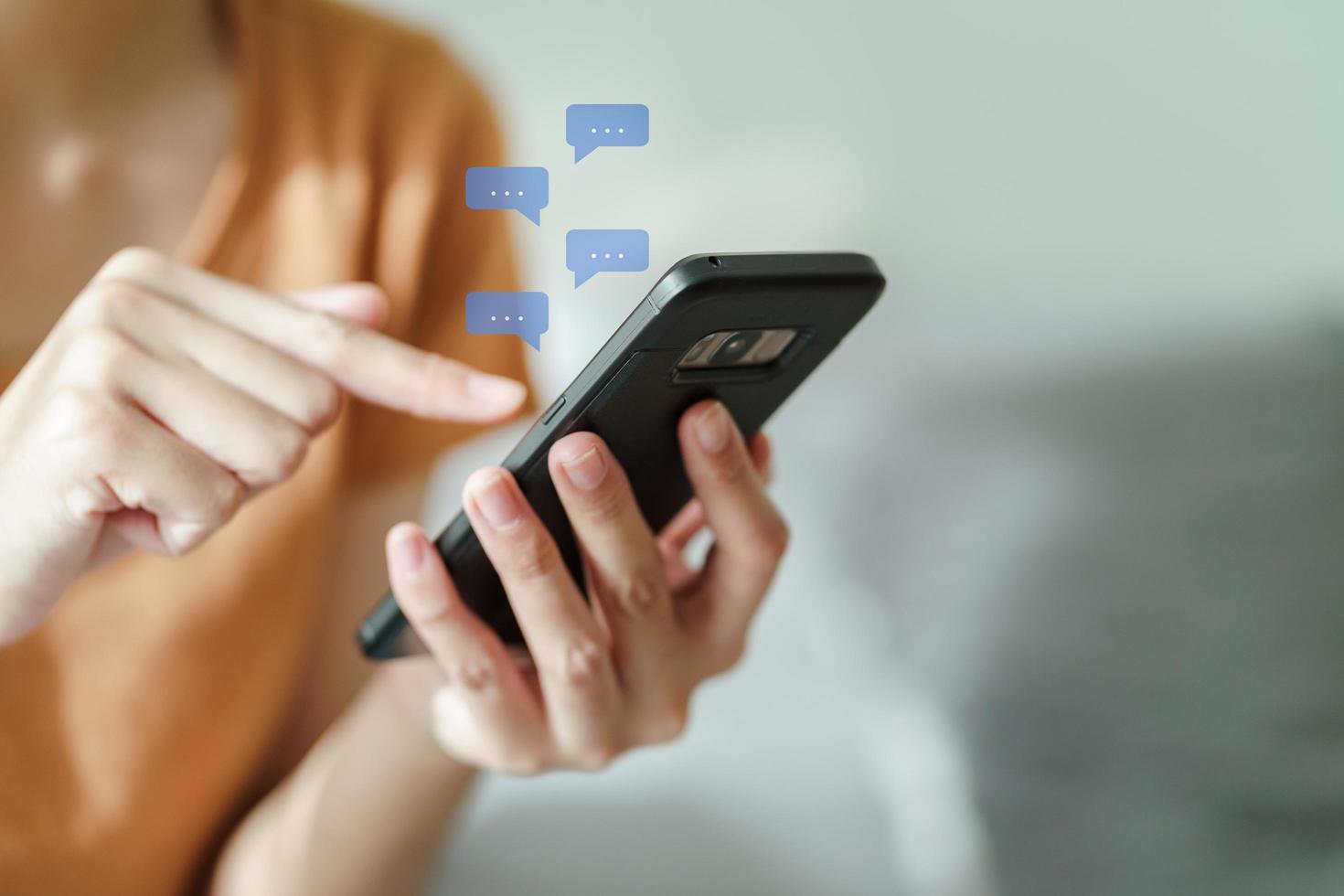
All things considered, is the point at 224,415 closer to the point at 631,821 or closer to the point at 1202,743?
the point at 631,821

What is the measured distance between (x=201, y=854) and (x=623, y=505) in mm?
406

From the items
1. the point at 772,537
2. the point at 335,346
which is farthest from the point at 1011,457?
the point at 335,346

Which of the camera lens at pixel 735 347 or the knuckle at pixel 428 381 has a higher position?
the camera lens at pixel 735 347

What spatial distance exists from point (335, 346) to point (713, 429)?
0.17 metres

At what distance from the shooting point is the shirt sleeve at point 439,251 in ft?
1.92

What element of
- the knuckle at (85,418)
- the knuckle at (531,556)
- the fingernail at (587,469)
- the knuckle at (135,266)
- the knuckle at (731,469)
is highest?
the knuckle at (135,266)

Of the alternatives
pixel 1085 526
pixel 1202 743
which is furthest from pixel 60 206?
pixel 1202 743

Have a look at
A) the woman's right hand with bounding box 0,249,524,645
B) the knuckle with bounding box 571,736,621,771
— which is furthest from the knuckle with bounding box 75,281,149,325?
the knuckle with bounding box 571,736,621,771

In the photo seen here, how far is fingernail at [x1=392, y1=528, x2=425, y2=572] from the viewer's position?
0.44 m

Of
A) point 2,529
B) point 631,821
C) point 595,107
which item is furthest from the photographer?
point 631,821

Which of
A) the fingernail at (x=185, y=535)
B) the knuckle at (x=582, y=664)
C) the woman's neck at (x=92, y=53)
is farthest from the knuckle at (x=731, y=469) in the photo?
the woman's neck at (x=92, y=53)

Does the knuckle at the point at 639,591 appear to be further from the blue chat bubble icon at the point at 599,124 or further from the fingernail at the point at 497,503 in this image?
the blue chat bubble icon at the point at 599,124

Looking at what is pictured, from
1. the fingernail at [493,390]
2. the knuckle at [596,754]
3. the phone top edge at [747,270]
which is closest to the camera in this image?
the phone top edge at [747,270]

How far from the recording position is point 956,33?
592mm
